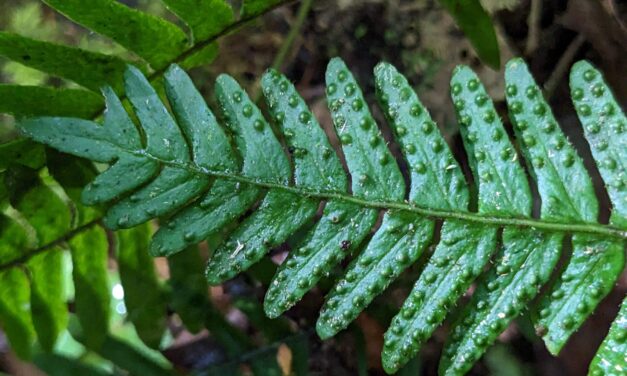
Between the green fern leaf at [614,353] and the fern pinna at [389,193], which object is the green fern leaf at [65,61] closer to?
the fern pinna at [389,193]

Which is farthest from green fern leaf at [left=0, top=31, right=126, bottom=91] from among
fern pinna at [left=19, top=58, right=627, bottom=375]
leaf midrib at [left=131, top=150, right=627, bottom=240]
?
leaf midrib at [left=131, top=150, right=627, bottom=240]

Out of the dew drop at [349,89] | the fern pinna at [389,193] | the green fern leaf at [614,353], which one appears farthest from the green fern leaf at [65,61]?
the green fern leaf at [614,353]

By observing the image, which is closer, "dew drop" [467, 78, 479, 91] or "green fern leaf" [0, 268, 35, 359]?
"dew drop" [467, 78, 479, 91]

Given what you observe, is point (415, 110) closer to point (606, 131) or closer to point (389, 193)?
point (389, 193)

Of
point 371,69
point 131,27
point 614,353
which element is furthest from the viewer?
point 371,69

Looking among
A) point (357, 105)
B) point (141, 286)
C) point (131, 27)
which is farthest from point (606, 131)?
point (141, 286)

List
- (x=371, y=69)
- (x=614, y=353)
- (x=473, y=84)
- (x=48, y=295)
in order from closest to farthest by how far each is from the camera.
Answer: (x=614, y=353) < (x=473, y=84) < (x=48, y=295) < (x=371, y=69)

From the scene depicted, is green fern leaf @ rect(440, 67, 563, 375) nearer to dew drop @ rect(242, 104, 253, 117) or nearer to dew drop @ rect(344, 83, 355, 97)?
dew drop @ rect(344, 83, 355, 97)
